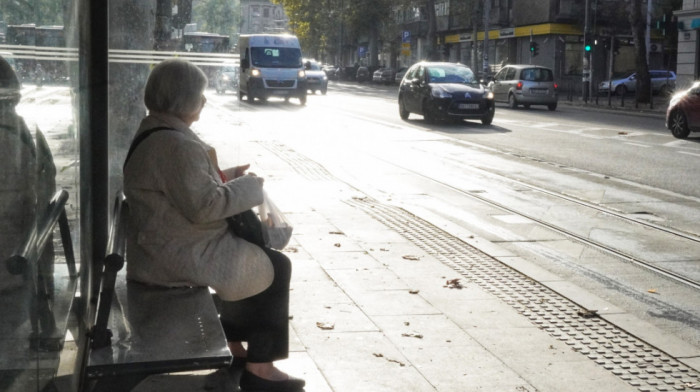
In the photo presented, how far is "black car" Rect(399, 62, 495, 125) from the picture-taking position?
26.1m

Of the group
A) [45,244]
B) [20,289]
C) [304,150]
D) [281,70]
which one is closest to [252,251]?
[45,244]

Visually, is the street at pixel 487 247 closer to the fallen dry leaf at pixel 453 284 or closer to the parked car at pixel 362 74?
the fallen dry leaf at pixel 453 284

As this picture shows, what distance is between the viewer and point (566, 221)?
10.7 m

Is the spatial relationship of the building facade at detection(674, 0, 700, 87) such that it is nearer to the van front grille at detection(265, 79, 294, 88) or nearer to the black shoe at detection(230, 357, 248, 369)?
the van front grille at detection(265, 79, 294, 88)

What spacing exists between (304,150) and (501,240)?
984 cm

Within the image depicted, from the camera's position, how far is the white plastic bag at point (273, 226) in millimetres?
4566

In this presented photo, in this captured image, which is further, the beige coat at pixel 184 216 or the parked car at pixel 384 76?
the parked car at pixel 384 76

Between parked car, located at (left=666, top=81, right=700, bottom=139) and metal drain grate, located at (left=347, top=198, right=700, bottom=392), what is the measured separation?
47.5ft

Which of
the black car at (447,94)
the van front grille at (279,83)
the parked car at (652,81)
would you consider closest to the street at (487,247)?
the black car at (447,94)

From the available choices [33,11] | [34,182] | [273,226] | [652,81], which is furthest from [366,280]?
[652,81]

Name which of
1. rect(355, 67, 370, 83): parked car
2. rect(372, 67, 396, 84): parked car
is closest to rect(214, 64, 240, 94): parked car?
rect(372, 67, 396, 84): parked car

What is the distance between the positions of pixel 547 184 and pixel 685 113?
9534mm

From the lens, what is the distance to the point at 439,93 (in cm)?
2633

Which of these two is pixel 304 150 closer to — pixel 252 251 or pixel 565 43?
pixel 252 251
